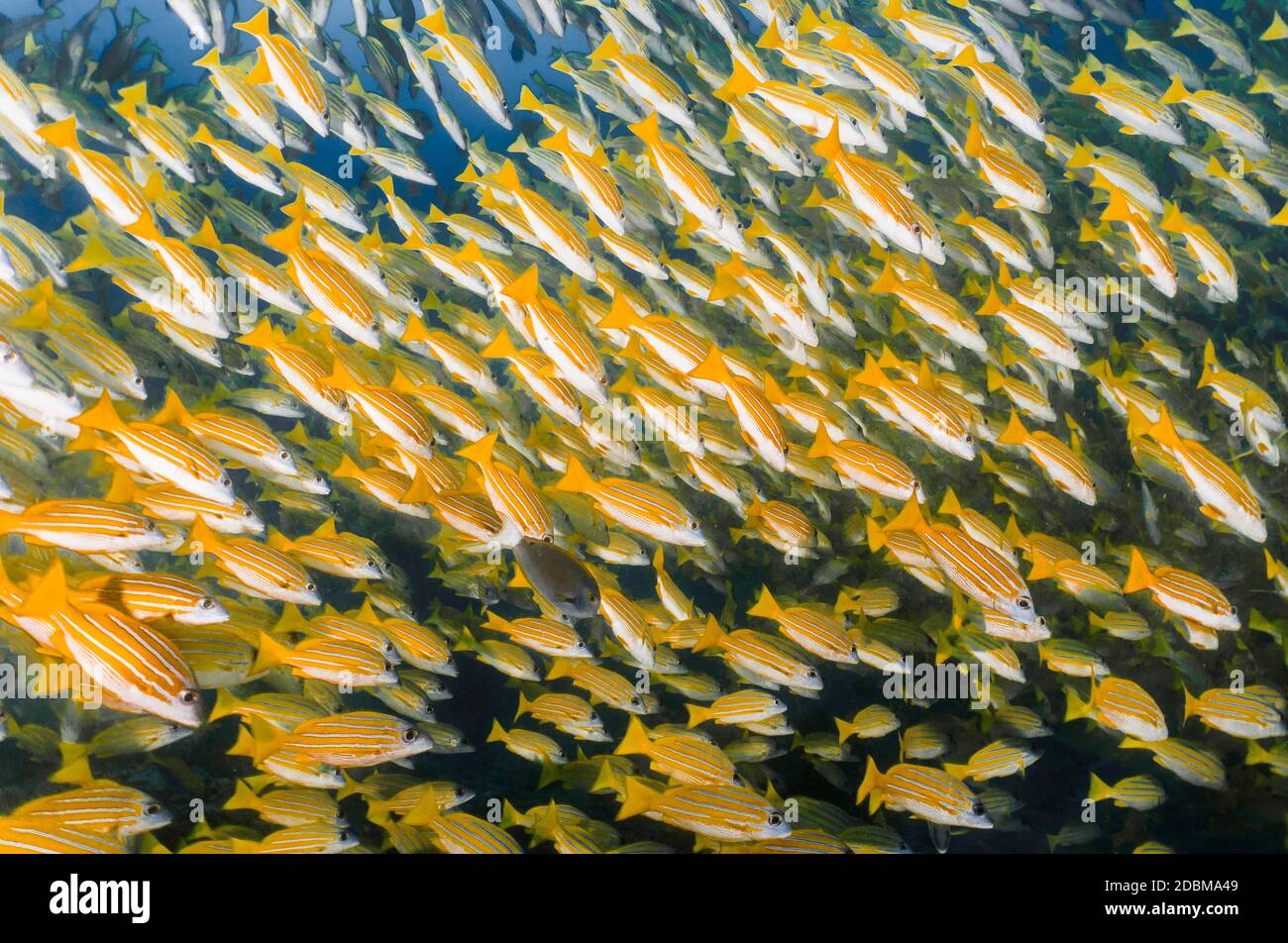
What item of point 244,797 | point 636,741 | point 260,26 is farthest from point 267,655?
point 260,26

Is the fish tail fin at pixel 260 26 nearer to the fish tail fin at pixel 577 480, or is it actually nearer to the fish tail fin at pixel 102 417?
the fish tail fin at pixel 102 417

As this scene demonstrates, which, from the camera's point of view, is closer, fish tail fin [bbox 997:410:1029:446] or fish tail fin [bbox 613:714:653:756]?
fish tail fin [bbox 613:714:653:756]

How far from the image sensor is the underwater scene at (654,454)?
13.8 feet

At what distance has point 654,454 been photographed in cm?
761

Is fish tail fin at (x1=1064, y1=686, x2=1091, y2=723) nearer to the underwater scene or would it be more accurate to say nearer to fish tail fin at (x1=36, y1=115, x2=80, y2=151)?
the underwater scene

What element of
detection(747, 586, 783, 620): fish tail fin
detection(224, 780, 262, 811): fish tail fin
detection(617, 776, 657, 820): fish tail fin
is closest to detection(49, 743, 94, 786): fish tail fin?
detection(224, 780, 262, 811): fish tail fin

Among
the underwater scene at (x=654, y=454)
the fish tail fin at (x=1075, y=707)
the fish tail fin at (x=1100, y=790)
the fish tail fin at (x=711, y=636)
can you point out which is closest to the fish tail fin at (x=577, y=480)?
the underwater scene at (x=654, y=454)

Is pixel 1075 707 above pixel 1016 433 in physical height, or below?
below

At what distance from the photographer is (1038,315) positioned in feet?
16.8

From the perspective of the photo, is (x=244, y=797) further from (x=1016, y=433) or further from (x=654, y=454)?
(x=1016, y=433)

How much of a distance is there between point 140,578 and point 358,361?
1.99 metres

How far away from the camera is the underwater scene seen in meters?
4.19
